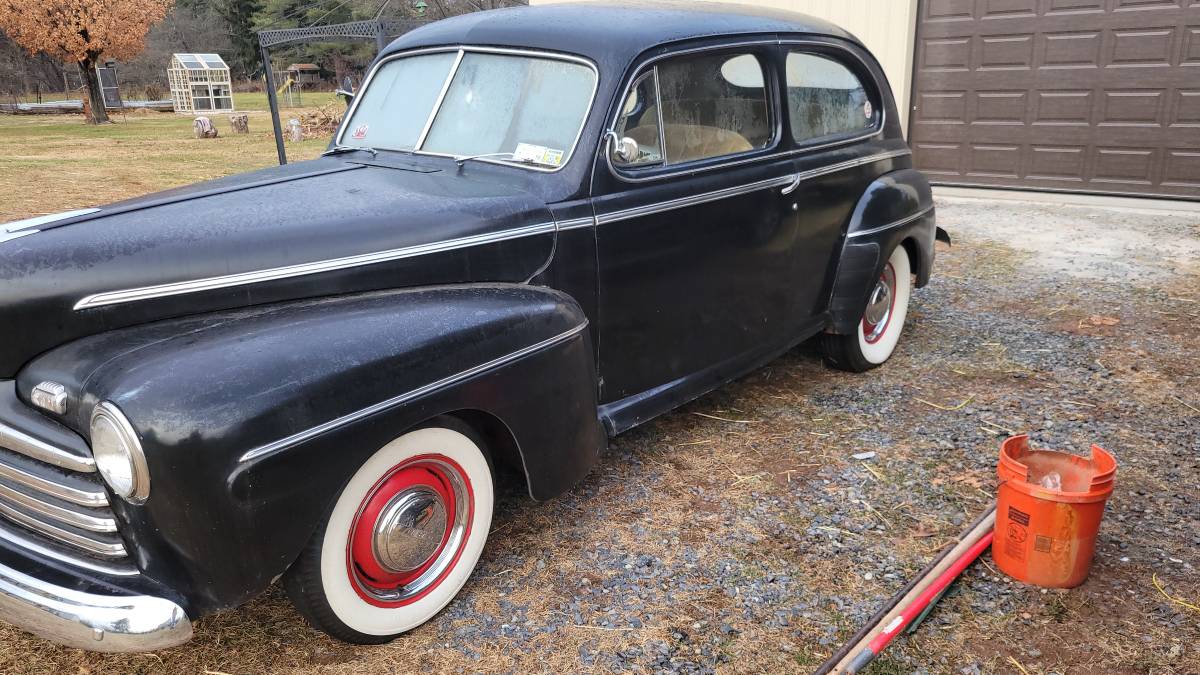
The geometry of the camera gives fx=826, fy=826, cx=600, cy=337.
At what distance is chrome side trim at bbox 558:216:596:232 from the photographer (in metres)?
2.93

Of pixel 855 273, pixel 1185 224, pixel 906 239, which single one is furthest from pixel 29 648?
pixel 1185 224

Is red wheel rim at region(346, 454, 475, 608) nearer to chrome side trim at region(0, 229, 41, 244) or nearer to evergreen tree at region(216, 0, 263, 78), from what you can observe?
chrome side trim at region(0, 229, 41, 244)

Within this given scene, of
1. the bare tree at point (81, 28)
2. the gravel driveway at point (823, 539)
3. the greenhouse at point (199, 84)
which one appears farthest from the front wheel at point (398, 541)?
the greenhouse at point (199, 84)

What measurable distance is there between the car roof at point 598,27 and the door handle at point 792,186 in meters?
0.67

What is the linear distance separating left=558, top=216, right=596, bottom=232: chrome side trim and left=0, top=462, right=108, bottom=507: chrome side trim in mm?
1607

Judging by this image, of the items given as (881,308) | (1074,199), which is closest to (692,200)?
(881,308)

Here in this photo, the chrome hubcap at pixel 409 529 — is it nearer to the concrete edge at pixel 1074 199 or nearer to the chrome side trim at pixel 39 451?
the chrome side trim at pixel 39 451

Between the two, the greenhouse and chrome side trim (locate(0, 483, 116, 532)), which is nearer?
chrome side trim (locate(0, 483, 116, 532))

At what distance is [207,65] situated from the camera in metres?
29.7

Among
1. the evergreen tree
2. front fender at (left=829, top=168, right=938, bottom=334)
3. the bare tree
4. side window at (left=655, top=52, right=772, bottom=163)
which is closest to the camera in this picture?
side window at (left=655, top=52, right=772, bottom=163)

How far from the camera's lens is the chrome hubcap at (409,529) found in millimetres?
2416

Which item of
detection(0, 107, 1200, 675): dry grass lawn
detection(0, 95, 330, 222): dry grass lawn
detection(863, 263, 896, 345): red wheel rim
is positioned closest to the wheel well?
detection(0, 107, 1200, 675): dry grass lawn

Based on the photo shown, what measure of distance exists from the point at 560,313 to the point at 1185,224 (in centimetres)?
764

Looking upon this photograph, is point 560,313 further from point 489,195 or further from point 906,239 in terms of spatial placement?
point 906,239
